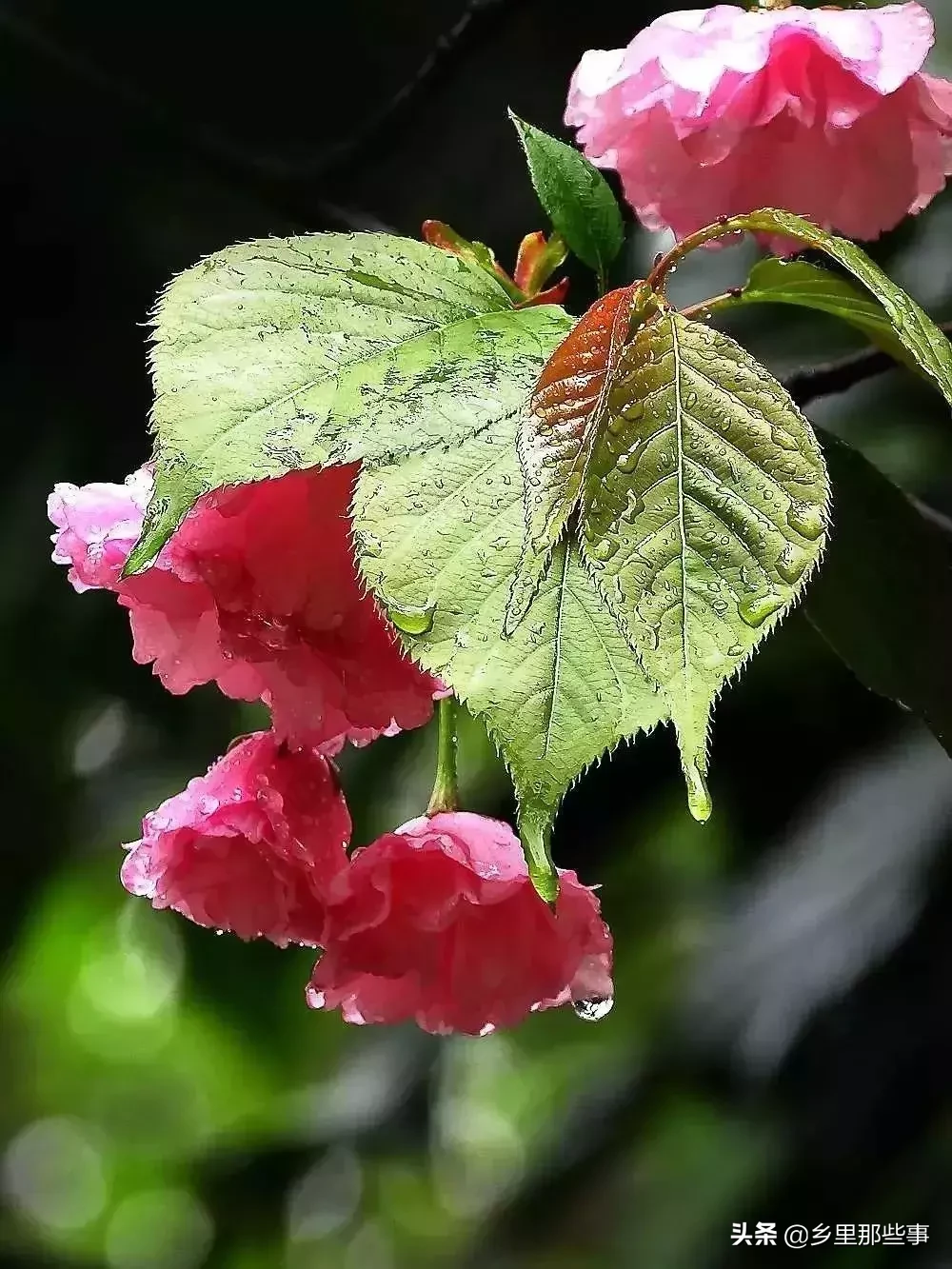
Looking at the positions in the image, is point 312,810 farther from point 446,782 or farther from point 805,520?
point 805,520

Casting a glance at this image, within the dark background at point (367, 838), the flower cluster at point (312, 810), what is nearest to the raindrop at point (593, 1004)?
the flower cluster at point (312, 810)

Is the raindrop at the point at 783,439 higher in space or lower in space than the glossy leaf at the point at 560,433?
lower

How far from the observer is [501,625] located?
187mm

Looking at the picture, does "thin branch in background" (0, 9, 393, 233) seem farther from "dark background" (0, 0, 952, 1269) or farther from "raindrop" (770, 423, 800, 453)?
"raindrop" (770, 423, 800, 453)

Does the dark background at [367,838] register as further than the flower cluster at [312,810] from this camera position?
Yes

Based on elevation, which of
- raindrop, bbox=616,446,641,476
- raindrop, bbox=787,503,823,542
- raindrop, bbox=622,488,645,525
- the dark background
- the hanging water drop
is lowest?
the dark background

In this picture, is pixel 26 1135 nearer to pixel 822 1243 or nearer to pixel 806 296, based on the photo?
pixel 822 1243

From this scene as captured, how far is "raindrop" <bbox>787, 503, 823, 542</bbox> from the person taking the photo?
19cm

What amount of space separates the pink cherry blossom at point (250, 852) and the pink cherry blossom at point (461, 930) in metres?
0.01

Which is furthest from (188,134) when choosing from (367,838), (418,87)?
(367,838)

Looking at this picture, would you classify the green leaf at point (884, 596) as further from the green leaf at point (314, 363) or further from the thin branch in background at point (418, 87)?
the thin branch in background at point (418, 87)

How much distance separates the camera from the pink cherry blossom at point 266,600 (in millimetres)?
230

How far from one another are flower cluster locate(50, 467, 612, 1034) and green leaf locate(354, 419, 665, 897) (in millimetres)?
38

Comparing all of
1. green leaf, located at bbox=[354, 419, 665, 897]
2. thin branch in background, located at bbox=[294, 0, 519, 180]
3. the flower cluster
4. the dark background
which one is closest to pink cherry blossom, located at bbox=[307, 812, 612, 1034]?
the flower cluster
